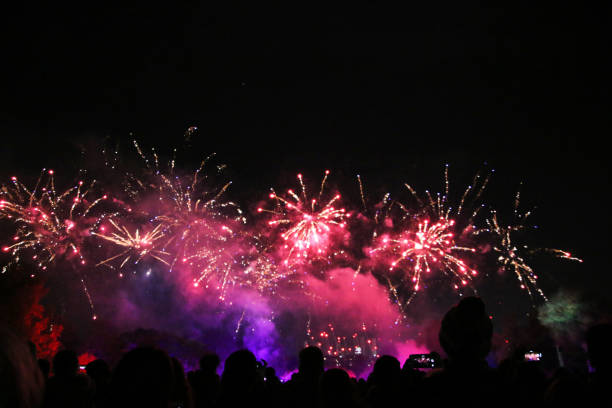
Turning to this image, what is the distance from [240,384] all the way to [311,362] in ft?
3.98

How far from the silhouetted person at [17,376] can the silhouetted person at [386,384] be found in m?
2.79

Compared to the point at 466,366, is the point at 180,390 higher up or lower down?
lower down

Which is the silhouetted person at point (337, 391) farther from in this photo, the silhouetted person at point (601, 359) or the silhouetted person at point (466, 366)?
the silhouetted person at point (601, 359)

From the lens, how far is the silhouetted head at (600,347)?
2.81 metres

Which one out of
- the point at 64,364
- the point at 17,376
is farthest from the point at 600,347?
the point at 64,364

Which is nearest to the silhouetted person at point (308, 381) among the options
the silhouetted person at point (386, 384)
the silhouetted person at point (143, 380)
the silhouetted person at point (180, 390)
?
the silhouetted person at point (386, 384)

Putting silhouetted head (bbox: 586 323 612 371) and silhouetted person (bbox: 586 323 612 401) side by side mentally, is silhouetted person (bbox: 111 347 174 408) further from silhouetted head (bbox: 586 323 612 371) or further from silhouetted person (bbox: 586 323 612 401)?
silhouetted head (bbox: 586 323 612 371)

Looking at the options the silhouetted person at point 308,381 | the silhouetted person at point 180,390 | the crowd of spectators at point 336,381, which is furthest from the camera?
the silhouetted person at point 308,381

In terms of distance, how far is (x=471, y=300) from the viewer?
2984mm

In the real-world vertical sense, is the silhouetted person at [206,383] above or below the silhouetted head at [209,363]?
below

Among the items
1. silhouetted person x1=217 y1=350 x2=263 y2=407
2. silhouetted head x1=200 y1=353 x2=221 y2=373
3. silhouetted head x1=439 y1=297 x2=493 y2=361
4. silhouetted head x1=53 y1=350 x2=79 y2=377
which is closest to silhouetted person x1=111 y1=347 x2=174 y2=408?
silhouetted person x1=217 y1=350 x2=263 y2=407

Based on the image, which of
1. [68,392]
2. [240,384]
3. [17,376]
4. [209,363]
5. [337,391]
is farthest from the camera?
[209,363]

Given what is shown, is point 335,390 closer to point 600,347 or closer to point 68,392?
point 600,347

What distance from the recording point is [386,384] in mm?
3863
